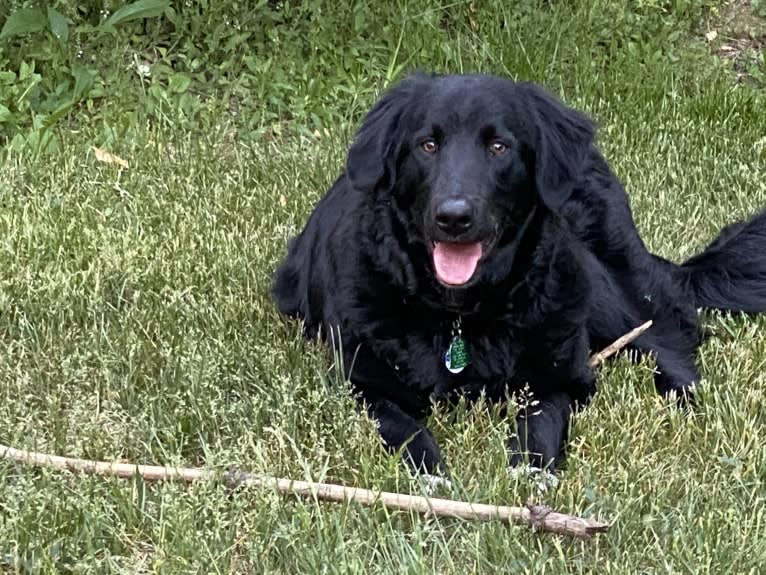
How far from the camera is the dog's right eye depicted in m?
2.78

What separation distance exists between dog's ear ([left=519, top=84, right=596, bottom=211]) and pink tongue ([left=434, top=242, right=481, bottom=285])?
248 millimetres

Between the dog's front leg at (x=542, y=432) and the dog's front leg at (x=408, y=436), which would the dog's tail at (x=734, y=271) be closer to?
the dog's front leg at (x=542, y=432)

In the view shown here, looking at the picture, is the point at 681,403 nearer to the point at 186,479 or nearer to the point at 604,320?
the point at 604,320

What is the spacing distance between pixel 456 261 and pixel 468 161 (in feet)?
Result: 0.81

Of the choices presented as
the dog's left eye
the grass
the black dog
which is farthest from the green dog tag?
the dog's left eye

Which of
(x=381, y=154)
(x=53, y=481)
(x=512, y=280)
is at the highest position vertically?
(x=381, y=154)

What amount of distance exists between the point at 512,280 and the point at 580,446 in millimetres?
458

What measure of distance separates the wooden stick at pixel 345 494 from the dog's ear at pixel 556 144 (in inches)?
33.9

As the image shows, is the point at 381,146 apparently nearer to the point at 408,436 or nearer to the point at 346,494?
the point at 408,436

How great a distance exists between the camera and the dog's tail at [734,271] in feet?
11.3

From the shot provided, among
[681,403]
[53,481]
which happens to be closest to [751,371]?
[681,403]

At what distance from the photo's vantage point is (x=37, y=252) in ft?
12.2

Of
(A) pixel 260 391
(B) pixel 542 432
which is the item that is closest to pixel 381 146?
(A) pixel 260 391

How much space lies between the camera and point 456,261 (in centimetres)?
275
